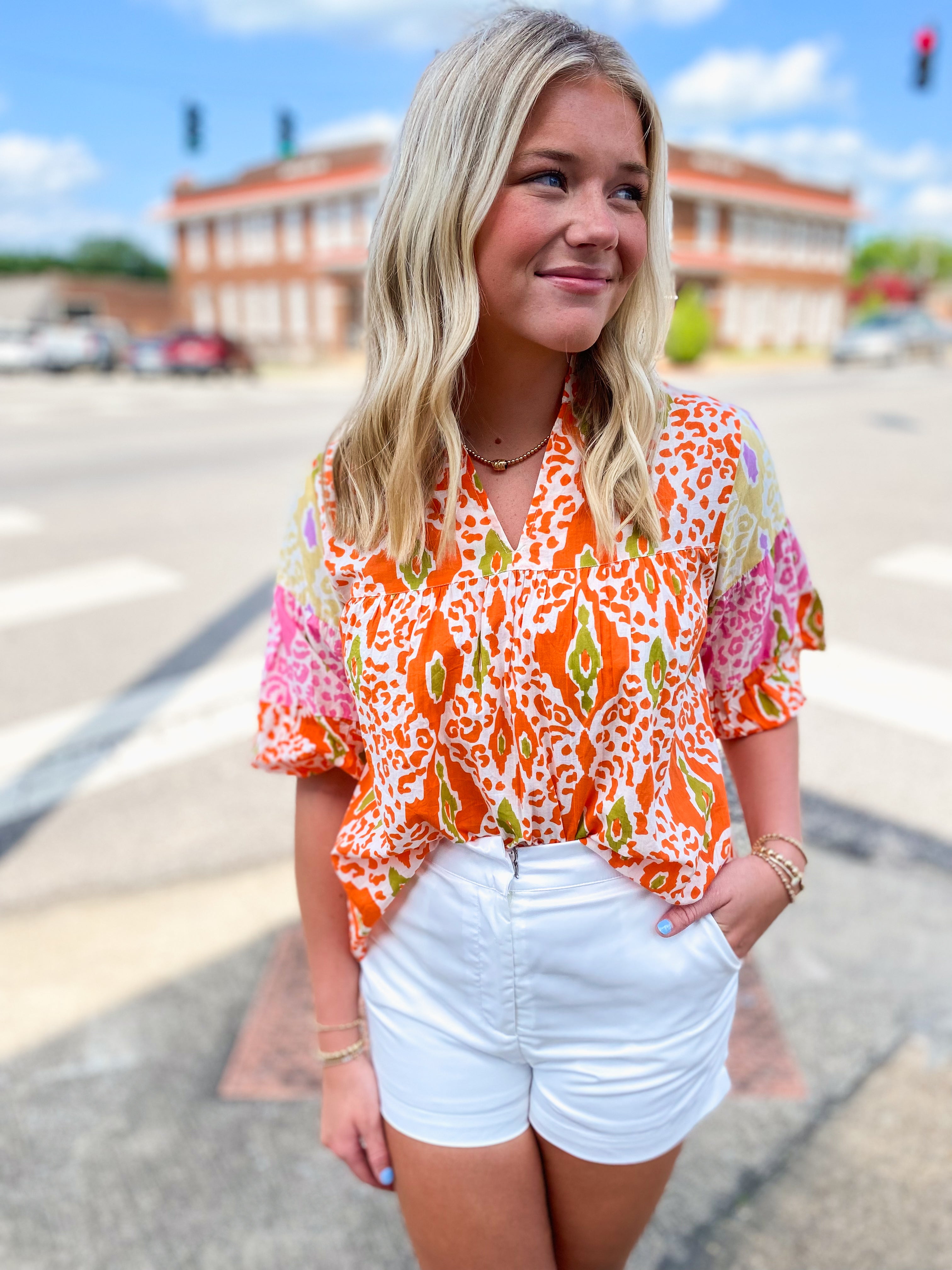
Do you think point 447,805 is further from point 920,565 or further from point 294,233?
point 294,233

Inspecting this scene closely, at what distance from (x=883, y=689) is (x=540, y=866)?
413cm

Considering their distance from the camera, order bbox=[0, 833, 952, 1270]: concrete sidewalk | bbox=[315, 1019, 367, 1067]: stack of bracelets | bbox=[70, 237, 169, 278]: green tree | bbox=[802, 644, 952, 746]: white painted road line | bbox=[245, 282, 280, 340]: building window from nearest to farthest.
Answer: bbox=[315, 1019, 367, 1067]: stack of bracelets
bbox=[0, 833, 952, 1270]: concrete sidewalk
bbox=[802, 644, 952, 746]: white painted road line
bbox=[245, 282, 280, 340]: building window
bbox=[70, 237, 169, 278]: green tree

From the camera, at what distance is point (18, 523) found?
827 cm

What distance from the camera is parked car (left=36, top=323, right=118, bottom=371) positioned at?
27938 millimetres

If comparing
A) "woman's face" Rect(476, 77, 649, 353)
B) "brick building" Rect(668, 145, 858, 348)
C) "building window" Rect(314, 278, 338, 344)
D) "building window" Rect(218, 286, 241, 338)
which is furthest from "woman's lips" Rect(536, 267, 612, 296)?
"building window" Rect(218, 286, 241, 338)

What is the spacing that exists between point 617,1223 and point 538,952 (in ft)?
1.55

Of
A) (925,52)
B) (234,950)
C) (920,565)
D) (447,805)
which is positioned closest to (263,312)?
(925,52)

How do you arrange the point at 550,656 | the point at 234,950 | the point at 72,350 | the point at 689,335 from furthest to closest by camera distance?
1. the point at 72,350
2. the point at 689,335
3. the point at 234,950
4. the point at 550,656

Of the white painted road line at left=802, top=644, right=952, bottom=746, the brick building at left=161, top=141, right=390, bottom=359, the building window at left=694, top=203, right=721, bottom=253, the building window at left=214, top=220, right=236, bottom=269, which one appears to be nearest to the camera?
the white painted road line at left=802, top=644, right=952, bottom=746

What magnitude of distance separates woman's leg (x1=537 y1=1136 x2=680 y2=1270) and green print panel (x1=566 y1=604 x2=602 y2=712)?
67 centimetres

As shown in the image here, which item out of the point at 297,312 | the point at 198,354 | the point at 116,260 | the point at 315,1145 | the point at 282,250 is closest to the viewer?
the point at 315,1145

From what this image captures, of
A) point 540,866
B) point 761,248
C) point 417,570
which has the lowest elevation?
point 540,866

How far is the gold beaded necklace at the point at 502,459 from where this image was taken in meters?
1.41

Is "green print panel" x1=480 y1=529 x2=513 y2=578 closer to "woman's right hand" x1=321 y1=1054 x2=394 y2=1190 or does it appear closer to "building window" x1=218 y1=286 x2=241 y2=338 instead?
"woman's right hand" x1=321 y1=1054 x2=394 y2=1190
